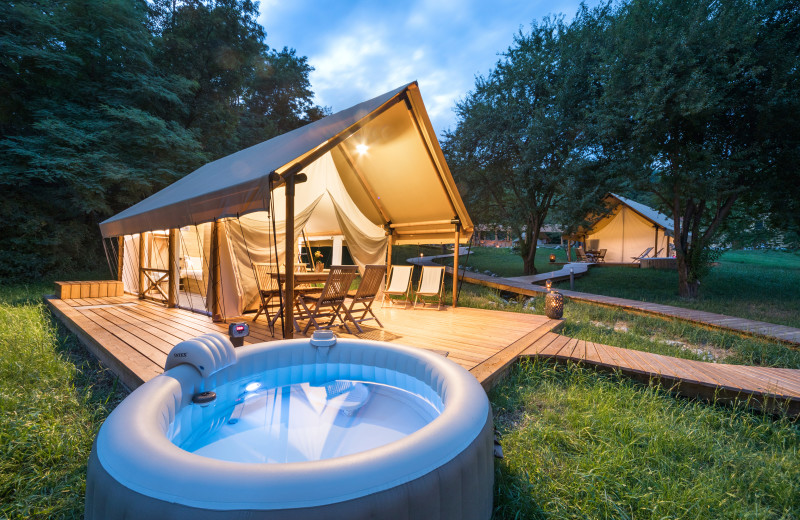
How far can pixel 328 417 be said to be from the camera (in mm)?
2809

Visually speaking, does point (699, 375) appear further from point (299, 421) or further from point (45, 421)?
point (45, 421)

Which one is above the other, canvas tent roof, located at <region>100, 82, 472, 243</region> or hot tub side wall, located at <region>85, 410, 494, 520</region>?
canvas tent roof, located at <region>100, 82, 472, 243</region>

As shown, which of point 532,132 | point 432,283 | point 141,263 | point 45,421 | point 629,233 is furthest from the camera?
point 629,233

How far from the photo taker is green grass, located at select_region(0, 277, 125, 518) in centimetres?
179

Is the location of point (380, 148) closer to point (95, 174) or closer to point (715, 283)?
point (95, 174)

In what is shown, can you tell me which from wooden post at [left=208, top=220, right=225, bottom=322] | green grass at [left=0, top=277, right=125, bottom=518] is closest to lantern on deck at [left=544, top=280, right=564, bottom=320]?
wooden post at [left=208, top=220, right=225, bottom=322]

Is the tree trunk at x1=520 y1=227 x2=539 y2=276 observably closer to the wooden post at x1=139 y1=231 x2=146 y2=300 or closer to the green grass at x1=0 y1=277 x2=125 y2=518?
the wooden post at x1=139 y1=231 x2=146 y2=300

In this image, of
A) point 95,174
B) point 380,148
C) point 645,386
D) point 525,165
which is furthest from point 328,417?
point 95,174

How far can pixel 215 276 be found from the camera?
523 cm

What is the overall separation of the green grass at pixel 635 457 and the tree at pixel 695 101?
650cm

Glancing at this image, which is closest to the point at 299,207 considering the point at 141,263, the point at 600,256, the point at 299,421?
the point at 141,263

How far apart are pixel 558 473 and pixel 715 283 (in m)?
12.1

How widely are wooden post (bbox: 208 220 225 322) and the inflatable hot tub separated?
2.48 m

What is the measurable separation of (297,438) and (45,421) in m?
1.61
